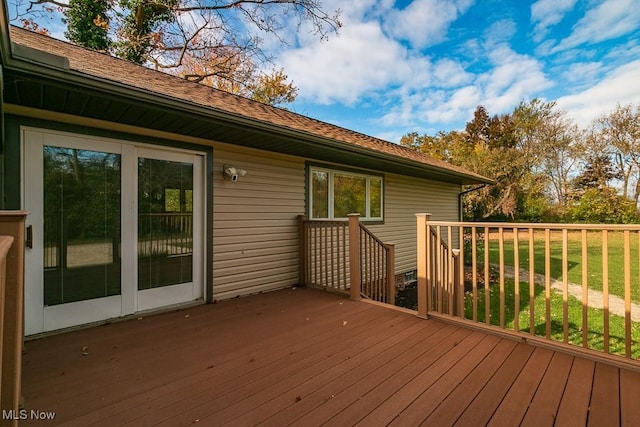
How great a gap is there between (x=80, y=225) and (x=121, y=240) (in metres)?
0.39

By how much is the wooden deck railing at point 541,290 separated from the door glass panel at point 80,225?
331 centimetres

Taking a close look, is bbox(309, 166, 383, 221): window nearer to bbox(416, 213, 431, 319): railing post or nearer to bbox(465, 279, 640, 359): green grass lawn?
bbox(416, 213, 431, 319): railing post

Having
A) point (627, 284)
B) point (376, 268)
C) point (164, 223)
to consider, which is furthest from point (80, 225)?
point (627, 284)

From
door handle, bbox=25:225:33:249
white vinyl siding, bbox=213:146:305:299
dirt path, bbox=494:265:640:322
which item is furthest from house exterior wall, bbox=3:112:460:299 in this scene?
dirt path, bbox=494:265:640:322

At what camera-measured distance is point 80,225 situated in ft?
10.2

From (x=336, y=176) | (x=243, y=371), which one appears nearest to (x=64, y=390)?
(x=243, y=371)

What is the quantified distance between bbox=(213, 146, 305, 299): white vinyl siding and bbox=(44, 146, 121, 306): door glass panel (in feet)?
3.84

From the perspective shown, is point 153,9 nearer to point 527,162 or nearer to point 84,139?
point 84,139

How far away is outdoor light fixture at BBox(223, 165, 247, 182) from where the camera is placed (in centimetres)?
416

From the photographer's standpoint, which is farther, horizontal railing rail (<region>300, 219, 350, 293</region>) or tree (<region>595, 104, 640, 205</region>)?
tree (<region>595, 104, 640, 205</region>)

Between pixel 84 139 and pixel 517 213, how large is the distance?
21.9 meters

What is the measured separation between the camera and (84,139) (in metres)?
3.12
